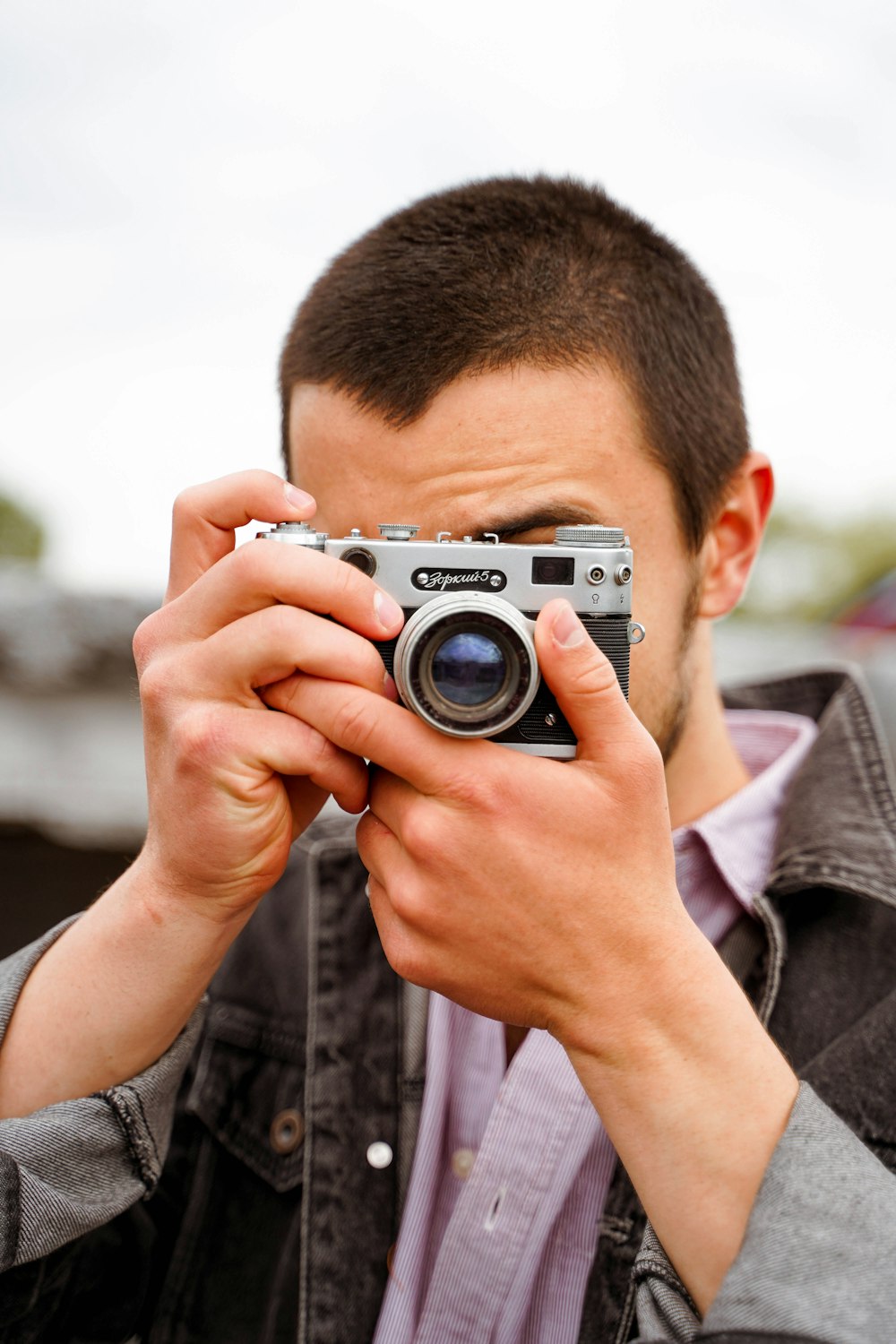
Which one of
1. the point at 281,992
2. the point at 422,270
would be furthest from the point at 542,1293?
the point at 422,270

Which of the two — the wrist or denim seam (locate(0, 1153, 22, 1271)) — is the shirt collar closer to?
the wrist

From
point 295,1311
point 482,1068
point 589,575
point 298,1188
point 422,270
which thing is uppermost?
point 422,270

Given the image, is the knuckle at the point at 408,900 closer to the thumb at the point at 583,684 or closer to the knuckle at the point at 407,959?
the knuckle at the point at 407,959

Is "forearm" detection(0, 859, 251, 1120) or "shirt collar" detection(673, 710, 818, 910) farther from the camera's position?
"shirt collar" detection(673, 710, 818, 910)

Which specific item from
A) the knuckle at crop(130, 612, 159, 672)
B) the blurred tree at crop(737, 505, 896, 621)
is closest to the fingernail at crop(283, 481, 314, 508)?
the knuckle at crop(130, 612, 159, 672)

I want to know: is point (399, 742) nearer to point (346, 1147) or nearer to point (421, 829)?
point (421, 829)

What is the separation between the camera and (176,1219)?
2029 mm

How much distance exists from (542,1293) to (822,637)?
8.97 ft

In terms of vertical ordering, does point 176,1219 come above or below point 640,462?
below

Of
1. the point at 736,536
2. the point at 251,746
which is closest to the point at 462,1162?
the point at 251,746

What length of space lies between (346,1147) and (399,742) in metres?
1.00

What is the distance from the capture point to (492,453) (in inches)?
68.1

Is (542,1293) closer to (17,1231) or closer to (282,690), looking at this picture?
(17,1231)

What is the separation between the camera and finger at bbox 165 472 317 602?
1524 millimetres
